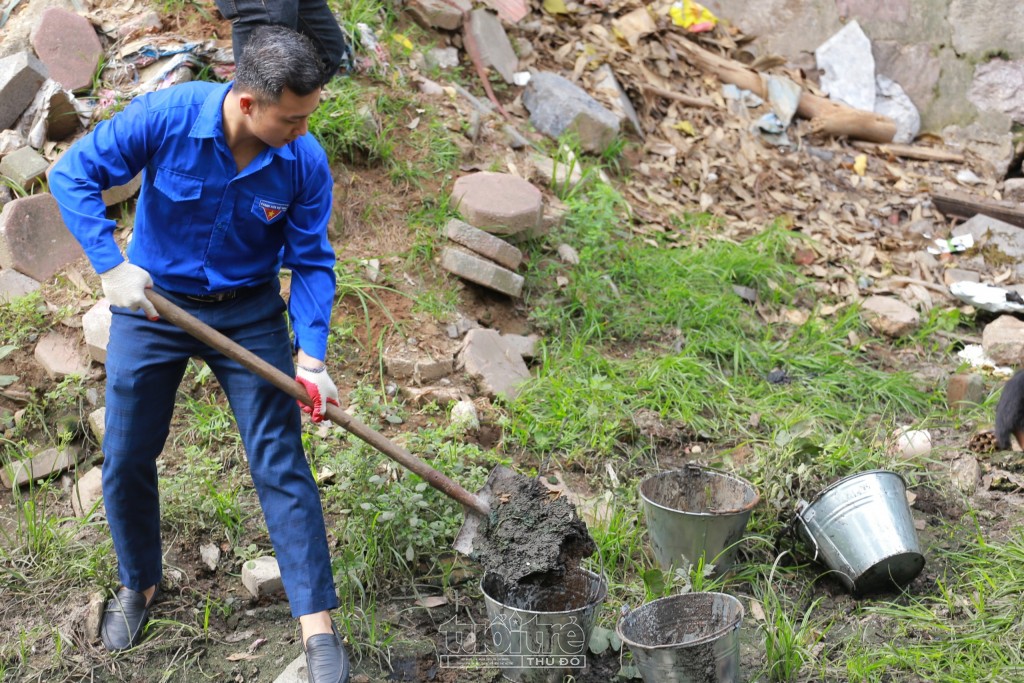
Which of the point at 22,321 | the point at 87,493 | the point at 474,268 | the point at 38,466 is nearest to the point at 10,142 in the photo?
the point at 22,321

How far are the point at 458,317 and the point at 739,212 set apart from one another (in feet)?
9.91

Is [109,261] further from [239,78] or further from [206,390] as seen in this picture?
[206,390]

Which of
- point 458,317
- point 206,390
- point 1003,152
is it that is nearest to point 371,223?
point 458,317

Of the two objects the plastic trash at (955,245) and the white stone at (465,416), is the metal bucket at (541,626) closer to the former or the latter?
the white stone at (465,416)

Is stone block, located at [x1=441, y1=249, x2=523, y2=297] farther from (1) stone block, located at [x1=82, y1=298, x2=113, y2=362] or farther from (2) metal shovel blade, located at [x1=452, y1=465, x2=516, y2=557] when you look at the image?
(2) metal shovel blade, located at [x1=452, y1=465, x2=516, y2=557]

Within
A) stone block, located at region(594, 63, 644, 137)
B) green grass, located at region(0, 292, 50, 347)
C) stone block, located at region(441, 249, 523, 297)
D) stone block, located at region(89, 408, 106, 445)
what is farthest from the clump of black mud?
stone block, located at region(594, 63, 644, 137)

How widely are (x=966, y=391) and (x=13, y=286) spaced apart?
4.98m

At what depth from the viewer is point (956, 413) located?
512 centimetres

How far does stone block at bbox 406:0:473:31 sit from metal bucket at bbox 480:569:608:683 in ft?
15.6

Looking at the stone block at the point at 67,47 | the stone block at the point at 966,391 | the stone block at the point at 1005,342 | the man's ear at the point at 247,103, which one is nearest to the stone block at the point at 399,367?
the man's ear at the point at 247,103

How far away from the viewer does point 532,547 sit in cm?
320

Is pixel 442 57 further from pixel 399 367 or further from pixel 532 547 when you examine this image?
pixel 532 547

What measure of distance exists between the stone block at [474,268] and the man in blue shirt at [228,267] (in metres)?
2.02

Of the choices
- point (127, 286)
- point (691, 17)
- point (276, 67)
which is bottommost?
point (691, 17)
